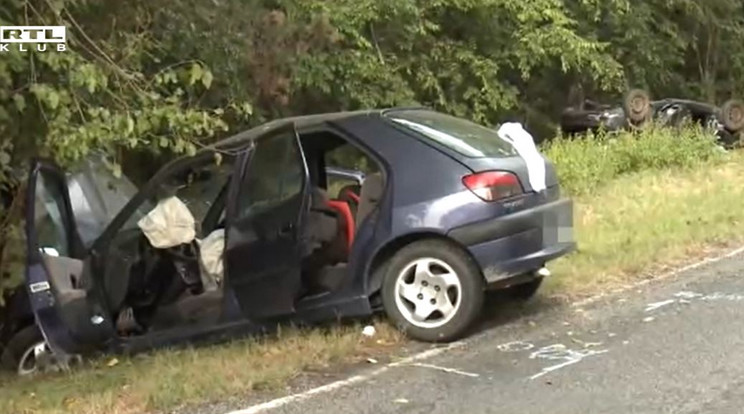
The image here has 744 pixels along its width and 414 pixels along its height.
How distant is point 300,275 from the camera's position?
22.9 feet

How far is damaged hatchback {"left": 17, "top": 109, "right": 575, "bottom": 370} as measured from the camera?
6.77 metres

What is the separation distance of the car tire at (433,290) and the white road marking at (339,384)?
165 millimetres

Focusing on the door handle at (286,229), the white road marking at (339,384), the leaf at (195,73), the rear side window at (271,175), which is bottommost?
the white road marking at (339,384)

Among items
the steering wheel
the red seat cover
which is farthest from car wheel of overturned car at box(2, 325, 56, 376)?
the red seat cover

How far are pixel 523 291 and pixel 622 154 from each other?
6935 millimetres

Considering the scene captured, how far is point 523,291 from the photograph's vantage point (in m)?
7.68

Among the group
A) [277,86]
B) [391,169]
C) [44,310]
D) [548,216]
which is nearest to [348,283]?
[391,169]

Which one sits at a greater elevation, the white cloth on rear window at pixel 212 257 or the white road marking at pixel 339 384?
the white cloth on rear window at pixel 212 257

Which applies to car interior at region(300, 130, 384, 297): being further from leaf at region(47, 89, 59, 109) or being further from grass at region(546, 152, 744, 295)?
leaf at region(47, 89, 59, 109)

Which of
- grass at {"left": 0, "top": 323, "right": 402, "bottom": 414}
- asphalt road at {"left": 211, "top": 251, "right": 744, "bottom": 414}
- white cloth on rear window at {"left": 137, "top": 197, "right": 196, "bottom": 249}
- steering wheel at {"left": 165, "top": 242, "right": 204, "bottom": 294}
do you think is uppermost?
white cloth on rear window at {"left": 137, "top": 197, "right": 196, "bottom": 249}

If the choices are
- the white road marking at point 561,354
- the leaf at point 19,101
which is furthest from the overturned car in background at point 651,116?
the leaf at point 19,101

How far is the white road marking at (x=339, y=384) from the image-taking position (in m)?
5.71

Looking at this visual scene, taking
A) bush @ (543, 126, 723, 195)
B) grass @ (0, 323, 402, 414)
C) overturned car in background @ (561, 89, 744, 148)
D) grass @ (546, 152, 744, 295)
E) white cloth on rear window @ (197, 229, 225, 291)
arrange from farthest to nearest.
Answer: overturned car in background @ (561, 89, 744, 148) < bush @ (543, 126, 723, 195) < grass @ (546, 152, 744, 295) < white cloth on rear window @ (197, 229, 225, 291) < grass @ (0, 323, 402, 414)

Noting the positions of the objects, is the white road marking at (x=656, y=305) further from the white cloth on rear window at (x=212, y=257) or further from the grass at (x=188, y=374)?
the white cloth on rear window at (x=212, y=257)
